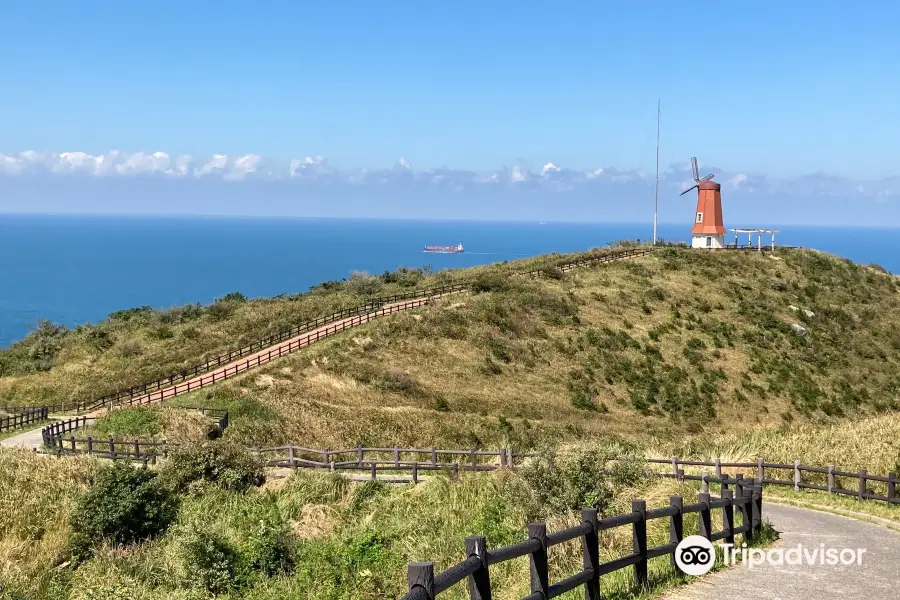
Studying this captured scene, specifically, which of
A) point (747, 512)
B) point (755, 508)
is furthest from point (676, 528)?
point (755, 508)

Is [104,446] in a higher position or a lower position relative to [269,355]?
lower

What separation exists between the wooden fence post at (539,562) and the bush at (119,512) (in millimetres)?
13449

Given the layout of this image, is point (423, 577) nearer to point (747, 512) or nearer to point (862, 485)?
point (747, 512)

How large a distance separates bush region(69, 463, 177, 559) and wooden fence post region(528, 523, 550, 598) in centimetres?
1345

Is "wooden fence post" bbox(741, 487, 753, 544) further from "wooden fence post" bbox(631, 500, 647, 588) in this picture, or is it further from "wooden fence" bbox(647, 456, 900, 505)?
"wooden fence" bbox(647, 456, 900, 505)

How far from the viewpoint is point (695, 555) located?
11.8 metres

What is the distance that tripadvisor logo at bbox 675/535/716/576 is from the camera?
38.0ft

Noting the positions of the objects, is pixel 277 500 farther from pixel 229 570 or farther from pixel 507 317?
pixel 507 317

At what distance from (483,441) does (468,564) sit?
2781 centimetres

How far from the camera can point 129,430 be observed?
3159cm

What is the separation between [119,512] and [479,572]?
45.8ft

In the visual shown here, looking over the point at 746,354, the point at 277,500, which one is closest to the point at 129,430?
the point at 277,500

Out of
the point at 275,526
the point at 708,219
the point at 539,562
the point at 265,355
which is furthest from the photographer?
the point at 708,219

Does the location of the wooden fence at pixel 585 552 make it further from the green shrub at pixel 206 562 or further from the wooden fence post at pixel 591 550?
the green shrub at pixel 206 562
